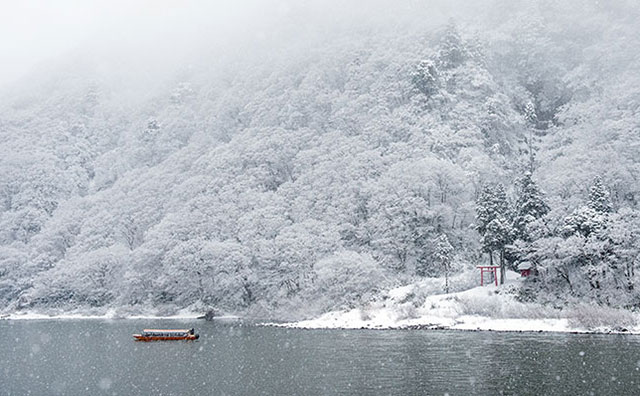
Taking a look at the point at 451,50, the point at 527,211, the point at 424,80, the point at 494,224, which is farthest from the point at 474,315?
the point at 451,50

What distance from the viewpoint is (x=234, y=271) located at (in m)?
90.8

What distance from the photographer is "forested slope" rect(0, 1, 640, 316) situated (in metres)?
81.2

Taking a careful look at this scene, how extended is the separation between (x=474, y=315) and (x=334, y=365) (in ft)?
80.9

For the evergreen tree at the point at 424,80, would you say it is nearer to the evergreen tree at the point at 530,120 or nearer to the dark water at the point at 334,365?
the evergreen tree at the point at 530,120

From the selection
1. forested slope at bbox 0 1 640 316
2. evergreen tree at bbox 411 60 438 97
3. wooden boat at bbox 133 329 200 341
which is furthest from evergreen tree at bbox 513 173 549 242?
evergreen tree at bbox 411 60 438 97

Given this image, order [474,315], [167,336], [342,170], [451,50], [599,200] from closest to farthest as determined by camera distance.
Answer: [474,315]
[599,200]
[167,336]
[342,170]
[451,50]

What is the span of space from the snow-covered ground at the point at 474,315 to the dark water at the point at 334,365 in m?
3.50

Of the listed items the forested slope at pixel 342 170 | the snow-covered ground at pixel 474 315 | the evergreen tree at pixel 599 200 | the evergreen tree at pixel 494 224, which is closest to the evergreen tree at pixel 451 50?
the forested slope at pixel 342 170

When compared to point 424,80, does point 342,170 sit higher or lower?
lower

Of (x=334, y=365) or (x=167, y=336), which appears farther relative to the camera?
(x=167, y=336)

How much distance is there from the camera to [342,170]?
100812mm

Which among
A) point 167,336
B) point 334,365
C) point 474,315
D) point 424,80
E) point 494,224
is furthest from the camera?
point 424,80

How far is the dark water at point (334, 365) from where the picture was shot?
33844 millimetres

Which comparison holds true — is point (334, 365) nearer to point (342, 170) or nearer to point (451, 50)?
point (342, 170)
